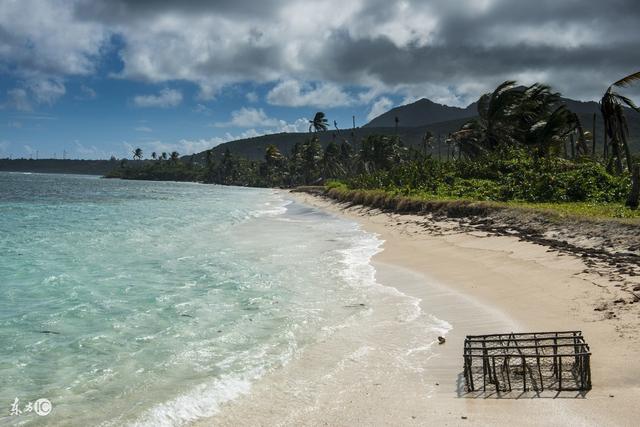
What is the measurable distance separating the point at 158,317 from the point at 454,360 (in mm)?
7359

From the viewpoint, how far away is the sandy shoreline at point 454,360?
6.38 metres

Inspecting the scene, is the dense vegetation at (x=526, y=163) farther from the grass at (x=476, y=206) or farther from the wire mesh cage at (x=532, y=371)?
the wire mesh cage at (x=532, y=371)

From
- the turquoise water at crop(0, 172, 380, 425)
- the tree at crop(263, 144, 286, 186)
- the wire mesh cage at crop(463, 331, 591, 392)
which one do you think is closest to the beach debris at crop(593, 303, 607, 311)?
the wire mesh cage at crop(463, 331, 591, 392)

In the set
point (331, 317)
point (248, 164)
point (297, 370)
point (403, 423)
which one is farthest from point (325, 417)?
point (248, 164)

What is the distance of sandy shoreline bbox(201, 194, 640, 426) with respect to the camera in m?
6.38

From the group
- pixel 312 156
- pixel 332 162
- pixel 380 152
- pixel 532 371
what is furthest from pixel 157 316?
pixel 312 156

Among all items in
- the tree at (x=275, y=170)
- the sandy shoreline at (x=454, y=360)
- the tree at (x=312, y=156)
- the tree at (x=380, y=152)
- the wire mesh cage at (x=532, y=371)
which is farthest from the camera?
the tree at (x=275, y=170)

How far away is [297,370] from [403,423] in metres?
2.63

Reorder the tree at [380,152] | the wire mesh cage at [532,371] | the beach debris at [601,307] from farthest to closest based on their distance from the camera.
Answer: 1. the tree at [380,152]
2. the beach debris at [601,307]
3. the wire mesh cage at [532,371]

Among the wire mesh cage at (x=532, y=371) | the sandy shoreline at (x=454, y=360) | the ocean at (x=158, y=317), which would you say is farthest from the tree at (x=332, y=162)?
the wire mesh cage at (x=532, y=371)

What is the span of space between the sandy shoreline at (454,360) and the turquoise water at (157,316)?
865 millimetres

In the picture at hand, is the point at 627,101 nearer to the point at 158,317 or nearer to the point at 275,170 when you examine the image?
the point at 158,317

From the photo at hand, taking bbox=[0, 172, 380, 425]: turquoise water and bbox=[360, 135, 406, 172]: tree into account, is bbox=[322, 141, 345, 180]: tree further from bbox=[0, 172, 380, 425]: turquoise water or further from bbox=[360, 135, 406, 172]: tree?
bbox=[0, 172, 380, 425]: turquoise water

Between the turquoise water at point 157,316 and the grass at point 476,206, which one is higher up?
the grass at point 476,206
